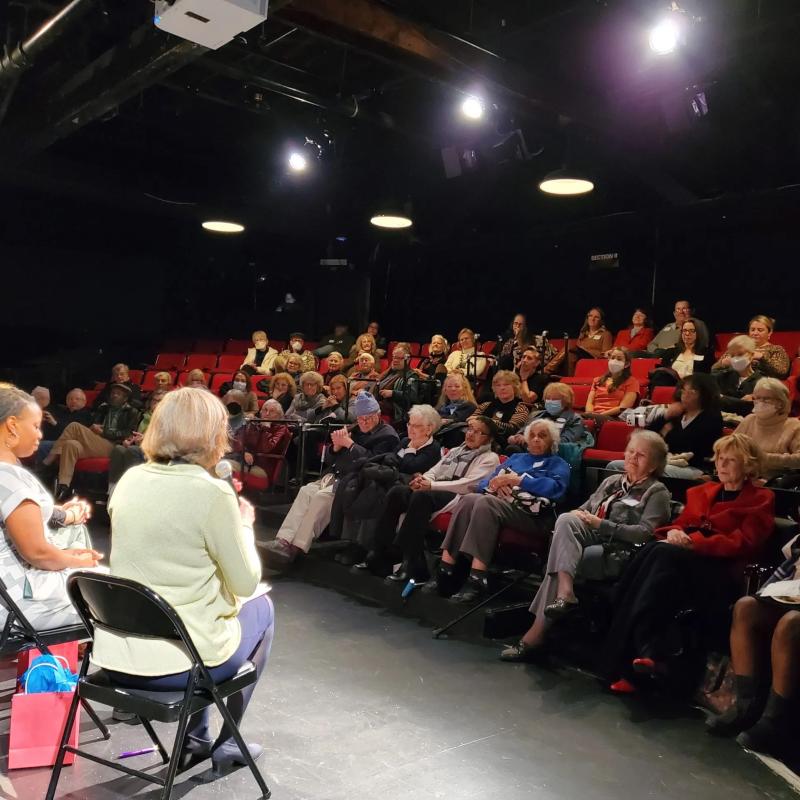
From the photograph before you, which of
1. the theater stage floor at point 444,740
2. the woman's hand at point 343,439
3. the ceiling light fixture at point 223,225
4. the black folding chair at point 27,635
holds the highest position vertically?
the ceiling light fixture at point 223,225

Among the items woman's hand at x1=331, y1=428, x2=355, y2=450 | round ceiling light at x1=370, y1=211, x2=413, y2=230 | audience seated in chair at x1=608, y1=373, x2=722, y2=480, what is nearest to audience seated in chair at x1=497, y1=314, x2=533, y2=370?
round ceiling light at x1=370, y1=211, x2=413, y2=230

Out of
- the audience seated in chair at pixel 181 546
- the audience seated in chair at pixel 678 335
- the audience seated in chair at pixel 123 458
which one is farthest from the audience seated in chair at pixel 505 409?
the audience seated in chair at pixel 181 546

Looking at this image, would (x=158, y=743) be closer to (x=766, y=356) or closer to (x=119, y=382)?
(x=766, y=356)

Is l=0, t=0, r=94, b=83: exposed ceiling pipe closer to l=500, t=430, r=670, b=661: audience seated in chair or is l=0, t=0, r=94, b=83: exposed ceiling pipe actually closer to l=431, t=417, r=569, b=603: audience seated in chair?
l=431, t=417, r=569, b=603: audience seated in chair

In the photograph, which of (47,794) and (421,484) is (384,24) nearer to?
(421,484)

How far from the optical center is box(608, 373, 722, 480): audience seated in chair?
4.43 meters

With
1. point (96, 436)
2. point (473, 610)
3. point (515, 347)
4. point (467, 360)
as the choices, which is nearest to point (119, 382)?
point (96, 436)

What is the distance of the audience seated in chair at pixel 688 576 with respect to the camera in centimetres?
310

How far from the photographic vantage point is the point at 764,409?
397cm

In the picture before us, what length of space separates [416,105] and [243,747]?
7.09 meters

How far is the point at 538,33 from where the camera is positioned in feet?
19.7

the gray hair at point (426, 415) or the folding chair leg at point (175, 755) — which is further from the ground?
the gray hair at point (426, 415)

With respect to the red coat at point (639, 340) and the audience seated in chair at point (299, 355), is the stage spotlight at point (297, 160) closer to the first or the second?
the audience seated in chair at point (299, 355)

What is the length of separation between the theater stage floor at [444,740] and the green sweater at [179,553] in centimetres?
54
